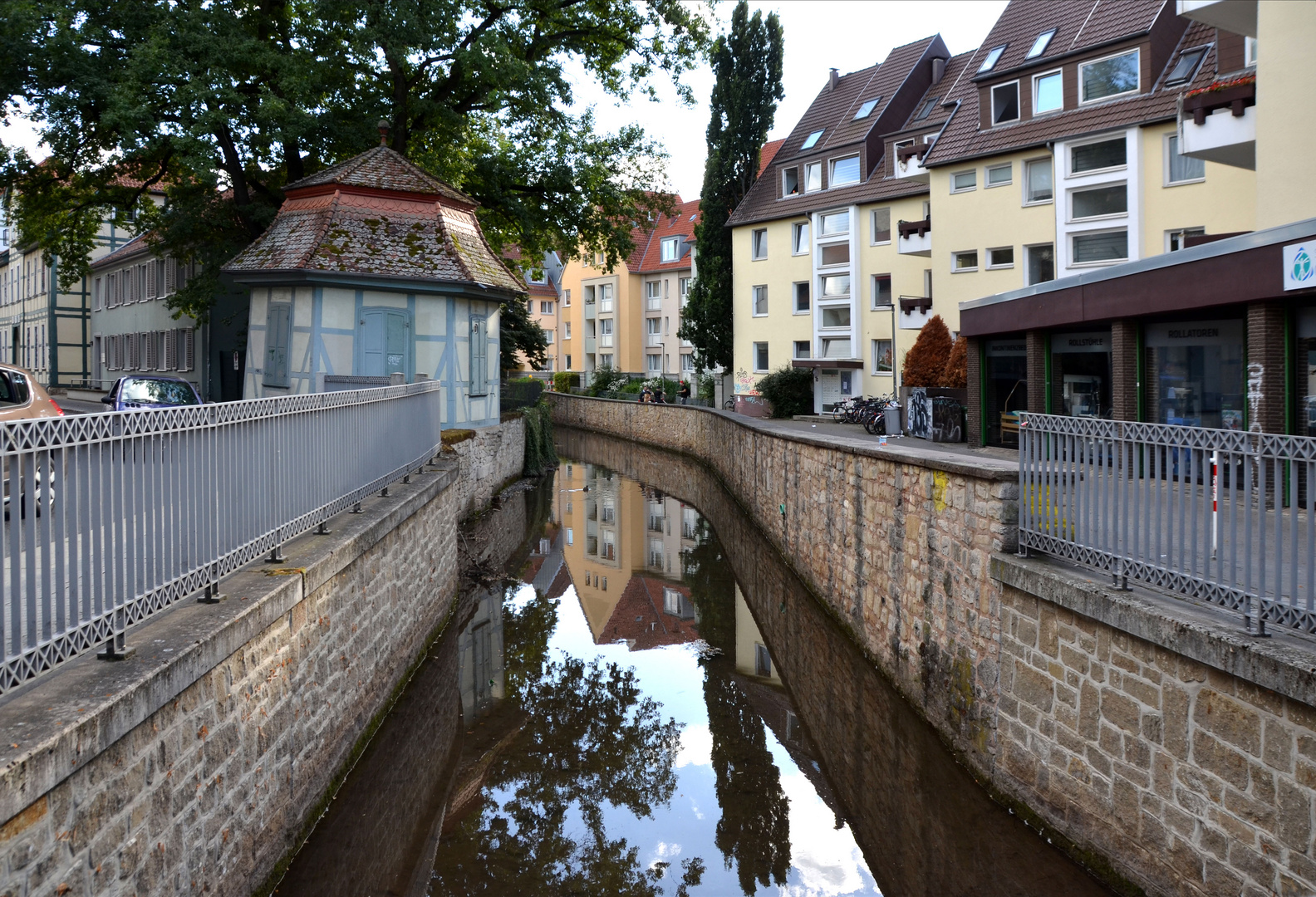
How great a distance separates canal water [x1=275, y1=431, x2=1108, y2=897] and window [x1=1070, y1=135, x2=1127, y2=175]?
699 inches

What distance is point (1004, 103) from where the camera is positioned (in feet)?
99.4

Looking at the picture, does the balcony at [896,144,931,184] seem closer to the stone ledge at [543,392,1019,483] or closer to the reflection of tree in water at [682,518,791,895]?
the stone ledge at [543,392,1019,483]

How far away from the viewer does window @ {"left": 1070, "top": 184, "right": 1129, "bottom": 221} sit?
90.6 feet

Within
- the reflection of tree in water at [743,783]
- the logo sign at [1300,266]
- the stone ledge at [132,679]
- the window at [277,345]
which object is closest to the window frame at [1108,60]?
the logo sign at [1300,266]

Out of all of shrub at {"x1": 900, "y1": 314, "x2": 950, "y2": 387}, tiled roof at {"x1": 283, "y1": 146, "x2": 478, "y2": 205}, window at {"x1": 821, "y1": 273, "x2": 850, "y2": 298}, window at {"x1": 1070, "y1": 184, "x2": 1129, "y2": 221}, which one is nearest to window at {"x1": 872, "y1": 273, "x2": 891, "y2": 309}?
window at {"x1": 821, "y1": 273, "x2": 850, "y2": 298}

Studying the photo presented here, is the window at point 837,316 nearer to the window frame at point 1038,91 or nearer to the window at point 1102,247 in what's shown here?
the window frame at point 1038,91

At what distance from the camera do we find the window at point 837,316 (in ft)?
135

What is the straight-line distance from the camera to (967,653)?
28.5 ft

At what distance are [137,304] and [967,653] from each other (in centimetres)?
4065

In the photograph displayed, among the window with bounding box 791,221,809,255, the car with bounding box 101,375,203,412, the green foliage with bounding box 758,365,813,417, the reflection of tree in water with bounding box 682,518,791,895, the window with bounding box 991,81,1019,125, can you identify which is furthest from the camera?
the window with bounding box 791,221,809,255

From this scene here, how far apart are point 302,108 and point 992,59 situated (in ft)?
64.6

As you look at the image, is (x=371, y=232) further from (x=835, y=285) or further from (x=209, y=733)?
(x=835, y=285)

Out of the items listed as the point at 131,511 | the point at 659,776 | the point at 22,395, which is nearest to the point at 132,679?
the point at 131,511

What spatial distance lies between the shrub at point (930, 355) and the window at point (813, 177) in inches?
536
